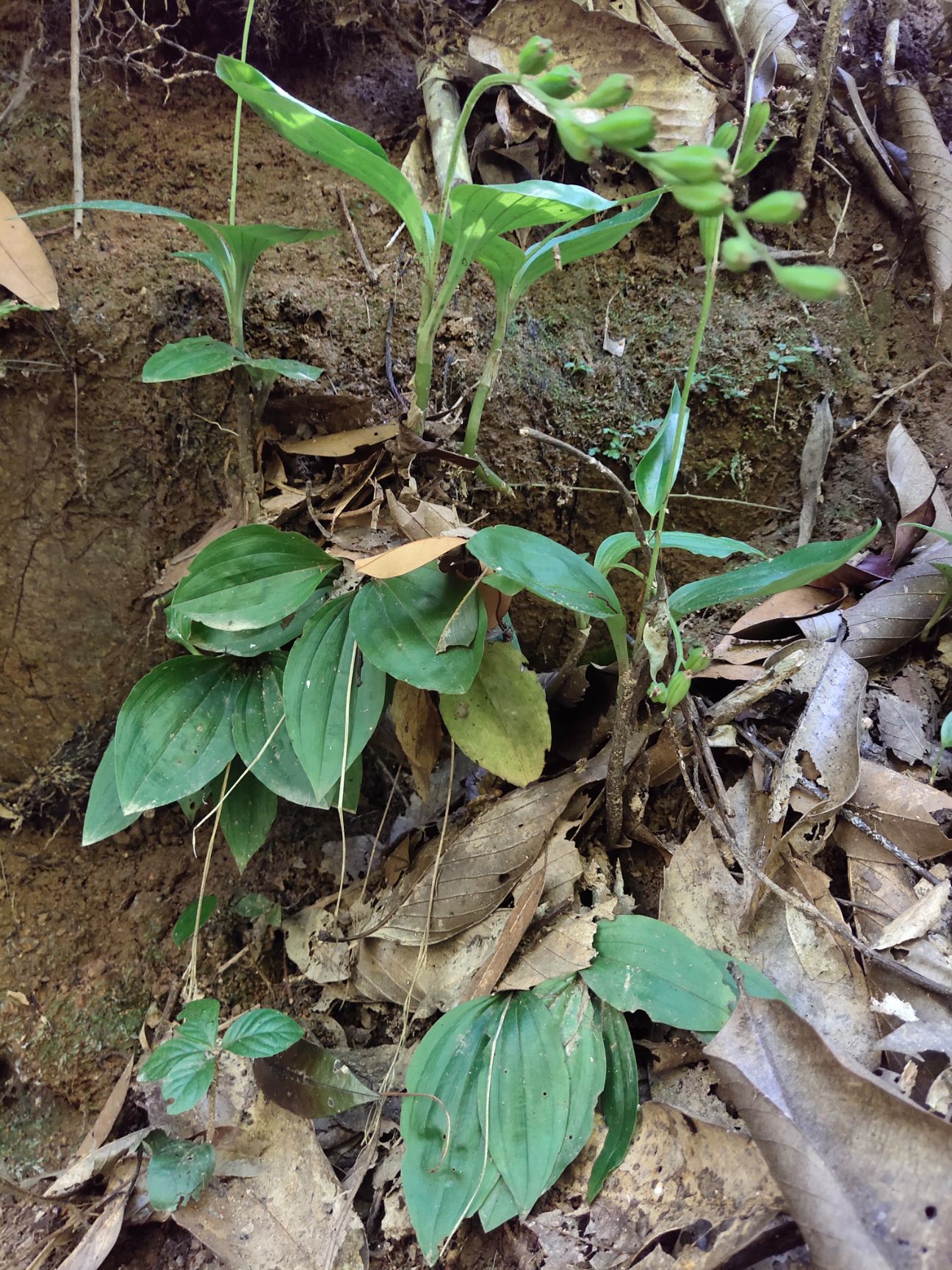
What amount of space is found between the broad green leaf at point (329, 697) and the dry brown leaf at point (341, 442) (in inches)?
13.6

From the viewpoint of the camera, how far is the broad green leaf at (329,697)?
0.98 meters

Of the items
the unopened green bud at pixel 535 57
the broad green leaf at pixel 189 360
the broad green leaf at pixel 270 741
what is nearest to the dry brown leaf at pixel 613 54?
the broad green leaf at pixel 189 360

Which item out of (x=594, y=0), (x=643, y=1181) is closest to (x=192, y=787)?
(x=643, y=1181)

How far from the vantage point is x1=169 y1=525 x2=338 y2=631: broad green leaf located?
39.4 inches

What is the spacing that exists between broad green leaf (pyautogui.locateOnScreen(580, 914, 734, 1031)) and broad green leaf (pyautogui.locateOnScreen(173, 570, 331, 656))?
2.12 feet

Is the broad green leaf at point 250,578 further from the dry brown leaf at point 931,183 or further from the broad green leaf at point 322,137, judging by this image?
the dry brown leaf at point 931,183

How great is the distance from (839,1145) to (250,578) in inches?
39.2

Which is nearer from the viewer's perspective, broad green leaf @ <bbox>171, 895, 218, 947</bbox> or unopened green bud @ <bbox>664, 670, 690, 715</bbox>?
unopened green bud @ <bbox>664, 670, 690, 715</bbox>

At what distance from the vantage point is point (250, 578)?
1.04 metres

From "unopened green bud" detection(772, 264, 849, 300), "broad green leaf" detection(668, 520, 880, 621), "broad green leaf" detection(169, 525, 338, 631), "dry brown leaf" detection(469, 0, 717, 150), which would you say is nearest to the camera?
"unopened green bud" detection(772, 264, 849, 300)

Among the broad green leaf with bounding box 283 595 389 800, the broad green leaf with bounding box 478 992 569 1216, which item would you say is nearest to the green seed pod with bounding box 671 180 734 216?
the broad green leaf with bounding box 283 595 389 800

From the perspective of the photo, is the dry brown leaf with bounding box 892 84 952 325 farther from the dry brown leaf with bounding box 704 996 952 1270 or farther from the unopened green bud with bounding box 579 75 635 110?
the dry brown leaf with bounding box 704 996 952 1270

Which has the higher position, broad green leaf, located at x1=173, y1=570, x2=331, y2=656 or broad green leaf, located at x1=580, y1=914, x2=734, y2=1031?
broad green leaf, located at x1=173, y1=570, x2=331, y2=656

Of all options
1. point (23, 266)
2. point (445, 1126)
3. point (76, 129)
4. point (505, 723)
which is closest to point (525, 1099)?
point (445, 1126)
